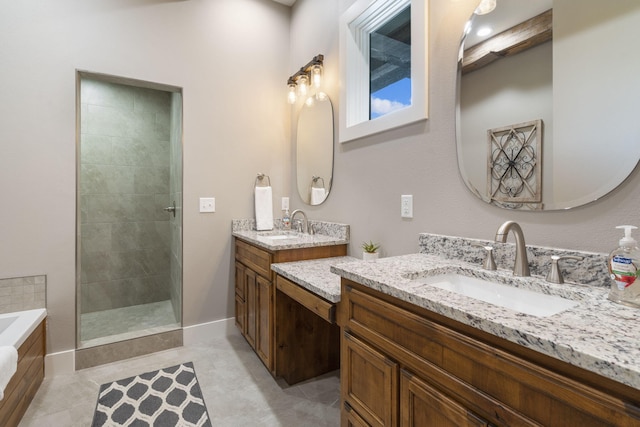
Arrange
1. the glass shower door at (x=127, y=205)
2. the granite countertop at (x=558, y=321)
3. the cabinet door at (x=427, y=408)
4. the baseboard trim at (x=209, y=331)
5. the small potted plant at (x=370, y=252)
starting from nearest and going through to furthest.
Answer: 1. the granite countertop at (x=558, y=321)
2. the cabinet door at (x=427, y=408)
3. the small potted plant at (x=370, y=252)
4. the baseboard trim at (x=209, y=331)
5. the glass shower door at (x=127, y=205)

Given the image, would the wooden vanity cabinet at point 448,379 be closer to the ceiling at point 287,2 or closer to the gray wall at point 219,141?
the gray wall at point 219,141

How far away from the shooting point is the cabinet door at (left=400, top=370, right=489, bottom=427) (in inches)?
29.7

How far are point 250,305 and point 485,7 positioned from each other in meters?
2.19

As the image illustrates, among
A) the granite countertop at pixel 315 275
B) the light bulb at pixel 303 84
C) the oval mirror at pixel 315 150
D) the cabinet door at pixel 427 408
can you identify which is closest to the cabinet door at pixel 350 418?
the cabinet door at pixel 427 408

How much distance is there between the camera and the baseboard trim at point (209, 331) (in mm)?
2471

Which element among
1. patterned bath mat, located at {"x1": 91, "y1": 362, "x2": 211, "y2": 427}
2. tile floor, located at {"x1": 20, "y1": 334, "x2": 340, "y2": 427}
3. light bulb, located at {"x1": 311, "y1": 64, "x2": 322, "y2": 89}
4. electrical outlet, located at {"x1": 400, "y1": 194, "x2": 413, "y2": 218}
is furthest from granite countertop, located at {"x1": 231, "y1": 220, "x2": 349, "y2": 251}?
light bulb, located at {"x1": 311, "y1": 64, "x2": 322, "y2": 89}

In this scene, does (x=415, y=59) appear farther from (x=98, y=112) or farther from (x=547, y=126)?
(x=98, y=112)

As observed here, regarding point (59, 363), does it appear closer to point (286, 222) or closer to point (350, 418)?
point (286, 222)

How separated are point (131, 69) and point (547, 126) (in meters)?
2.63

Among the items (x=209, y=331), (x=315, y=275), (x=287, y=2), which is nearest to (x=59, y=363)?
(x=209, y=331)

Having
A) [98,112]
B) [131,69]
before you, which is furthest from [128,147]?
[131,69]

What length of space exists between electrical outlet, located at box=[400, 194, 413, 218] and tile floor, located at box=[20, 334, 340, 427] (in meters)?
1.15

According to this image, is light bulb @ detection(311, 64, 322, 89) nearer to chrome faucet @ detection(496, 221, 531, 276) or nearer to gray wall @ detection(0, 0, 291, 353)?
gray wall @ detection(0, 0, 291, 353)

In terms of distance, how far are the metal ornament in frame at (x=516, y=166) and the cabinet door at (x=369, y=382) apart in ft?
2.60
